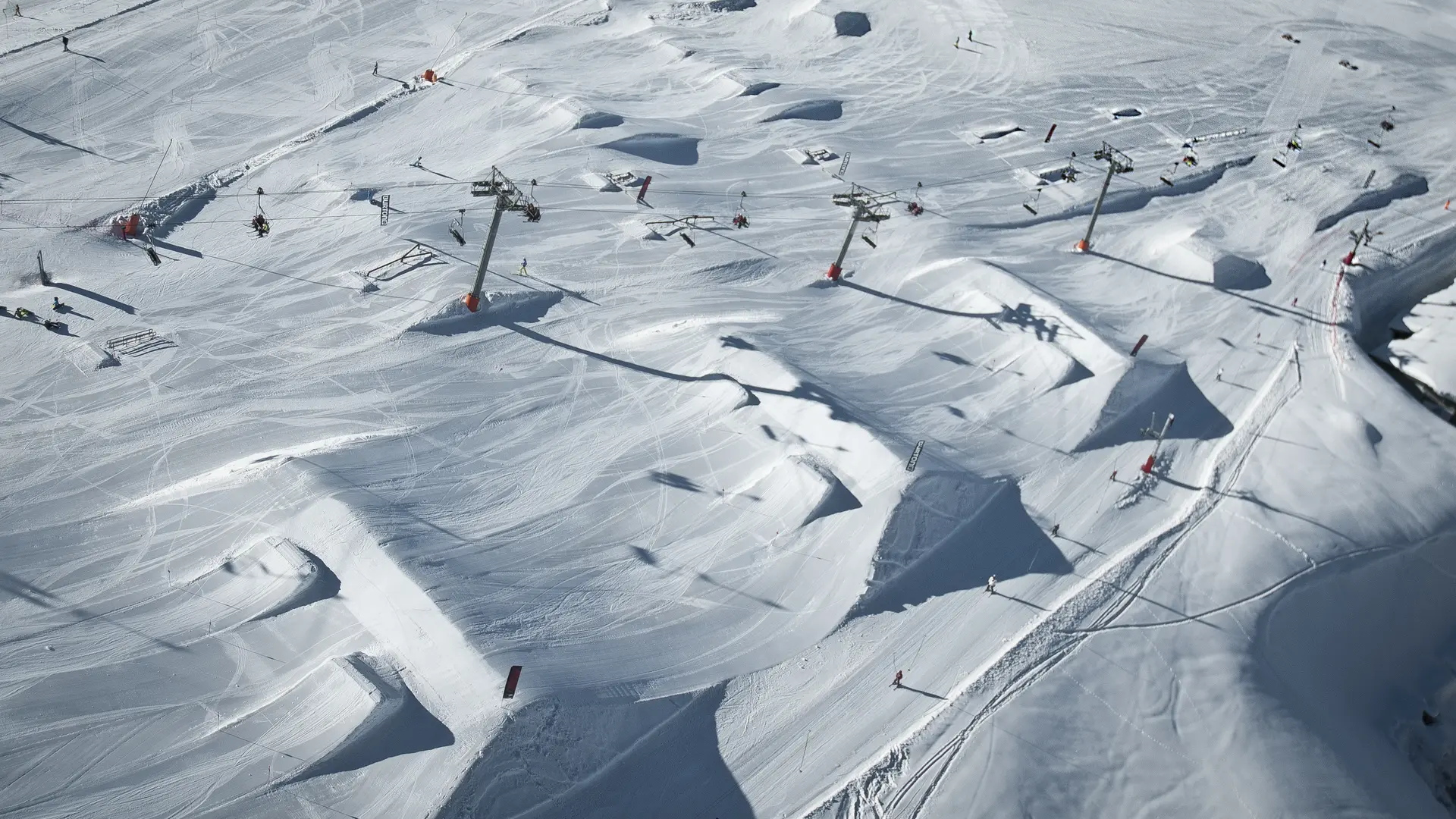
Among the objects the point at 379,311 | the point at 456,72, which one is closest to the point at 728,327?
the point at 379,311

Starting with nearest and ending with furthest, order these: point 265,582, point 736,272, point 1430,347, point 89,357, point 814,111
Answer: point 265,582
point 89,357
point 1430,347
point 736,272
point 814,111

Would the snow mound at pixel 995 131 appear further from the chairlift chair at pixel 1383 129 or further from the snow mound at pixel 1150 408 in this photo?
the snow mound at pixel 1150 408

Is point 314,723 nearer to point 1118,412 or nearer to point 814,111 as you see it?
point 1118,412

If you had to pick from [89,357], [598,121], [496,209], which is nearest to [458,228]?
[496,209]

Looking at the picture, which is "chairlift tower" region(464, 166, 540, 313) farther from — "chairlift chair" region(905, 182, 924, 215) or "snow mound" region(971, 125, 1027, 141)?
"snow mound" region(971, 125, 1027, 141)

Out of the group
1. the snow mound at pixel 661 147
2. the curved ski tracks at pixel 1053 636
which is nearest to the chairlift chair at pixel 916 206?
the snow mound at pixel 661 147

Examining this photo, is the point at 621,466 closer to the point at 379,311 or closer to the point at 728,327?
the point at 728,327
